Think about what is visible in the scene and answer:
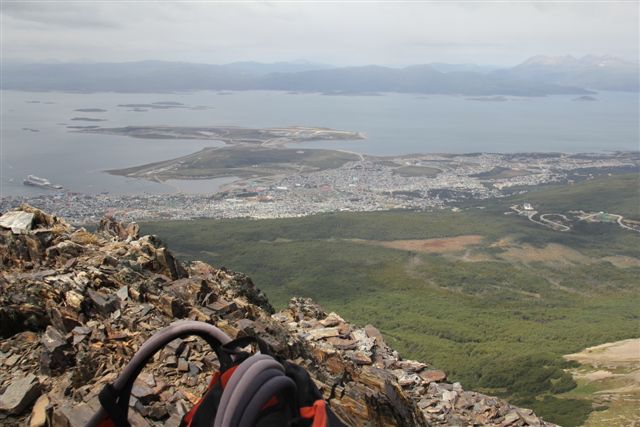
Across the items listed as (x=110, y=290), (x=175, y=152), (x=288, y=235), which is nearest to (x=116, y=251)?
(x=110, y=290)

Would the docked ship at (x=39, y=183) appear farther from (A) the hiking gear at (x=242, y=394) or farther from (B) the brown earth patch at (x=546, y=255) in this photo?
(A) the hiking gear at (x=242, y=394)

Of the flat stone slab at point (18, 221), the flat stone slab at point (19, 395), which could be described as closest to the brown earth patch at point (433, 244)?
the flat stone slab at point (18, 221)

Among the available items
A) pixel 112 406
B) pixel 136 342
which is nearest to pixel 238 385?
pixel 112 406

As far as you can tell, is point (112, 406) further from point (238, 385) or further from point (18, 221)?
point (18, 221)

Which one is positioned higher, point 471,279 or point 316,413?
point 316,413

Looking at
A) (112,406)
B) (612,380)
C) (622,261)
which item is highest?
(112,406)

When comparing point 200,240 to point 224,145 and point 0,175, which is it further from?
point 224,145
